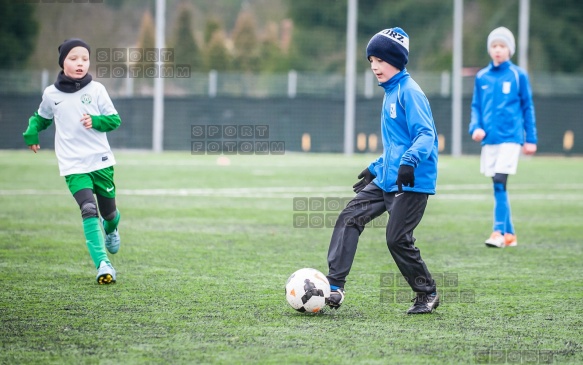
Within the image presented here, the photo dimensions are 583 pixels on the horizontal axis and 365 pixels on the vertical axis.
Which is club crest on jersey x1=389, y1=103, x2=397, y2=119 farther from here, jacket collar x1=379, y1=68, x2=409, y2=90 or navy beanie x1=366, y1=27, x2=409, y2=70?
navy beanie x1=366, y1=27, x2=409, y2=70

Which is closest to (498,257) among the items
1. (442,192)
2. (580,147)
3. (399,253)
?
(399,253)

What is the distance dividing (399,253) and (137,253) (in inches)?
134

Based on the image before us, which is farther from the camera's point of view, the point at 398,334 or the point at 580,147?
the point at 580,147

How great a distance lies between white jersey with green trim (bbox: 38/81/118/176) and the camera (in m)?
7.17

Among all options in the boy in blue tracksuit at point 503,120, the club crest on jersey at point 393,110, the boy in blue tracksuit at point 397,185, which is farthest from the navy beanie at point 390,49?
the boy in blue tracksuit at point 503,120

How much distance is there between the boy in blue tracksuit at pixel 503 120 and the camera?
381 inches

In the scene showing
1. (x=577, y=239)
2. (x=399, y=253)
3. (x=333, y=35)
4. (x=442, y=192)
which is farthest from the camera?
(x=333, y=35)

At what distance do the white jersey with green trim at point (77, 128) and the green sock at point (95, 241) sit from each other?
0.41m

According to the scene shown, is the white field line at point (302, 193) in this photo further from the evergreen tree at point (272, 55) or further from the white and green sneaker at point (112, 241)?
the evergreen tree at point (272, 55)

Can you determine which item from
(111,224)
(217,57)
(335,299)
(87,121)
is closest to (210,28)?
(217,57)

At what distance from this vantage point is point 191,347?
15.8ft

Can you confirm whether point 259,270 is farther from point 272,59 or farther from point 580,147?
point 272,59

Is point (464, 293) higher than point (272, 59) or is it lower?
lower

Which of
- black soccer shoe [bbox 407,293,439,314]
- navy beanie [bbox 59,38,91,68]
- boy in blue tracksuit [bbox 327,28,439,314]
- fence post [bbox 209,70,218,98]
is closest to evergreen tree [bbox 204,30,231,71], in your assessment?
fence post [bbox 209,70,218,98]
